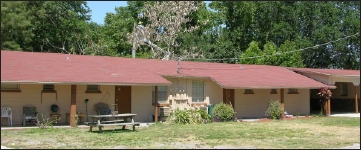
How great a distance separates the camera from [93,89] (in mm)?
21656

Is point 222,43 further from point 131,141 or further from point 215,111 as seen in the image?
point 131,141

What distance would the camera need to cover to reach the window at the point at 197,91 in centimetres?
2494

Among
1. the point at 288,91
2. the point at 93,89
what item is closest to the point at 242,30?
the point at 288,91

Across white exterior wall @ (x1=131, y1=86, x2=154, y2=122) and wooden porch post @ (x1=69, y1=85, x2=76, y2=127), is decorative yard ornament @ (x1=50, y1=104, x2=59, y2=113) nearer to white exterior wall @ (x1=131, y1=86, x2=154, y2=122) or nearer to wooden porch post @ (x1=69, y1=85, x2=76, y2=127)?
wooden porch post @ (x1=69, y1=85, x2=76, y2=127)

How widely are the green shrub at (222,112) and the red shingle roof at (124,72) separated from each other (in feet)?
3.44

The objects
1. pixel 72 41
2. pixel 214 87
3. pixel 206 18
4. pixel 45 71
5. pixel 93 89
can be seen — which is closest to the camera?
pixel 45 71

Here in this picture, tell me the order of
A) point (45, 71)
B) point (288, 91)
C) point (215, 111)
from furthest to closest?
point (288, 91) → point (215, 111) → point (45, 71)

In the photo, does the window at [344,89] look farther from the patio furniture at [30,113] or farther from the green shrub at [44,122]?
the patio furniture at [30,113]

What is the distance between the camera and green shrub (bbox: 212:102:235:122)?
23.1 meters

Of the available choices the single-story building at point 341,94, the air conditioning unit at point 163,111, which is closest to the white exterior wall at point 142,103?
the air conditioning unit at point 163,111

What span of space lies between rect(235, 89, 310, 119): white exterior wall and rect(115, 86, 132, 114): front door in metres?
6.64

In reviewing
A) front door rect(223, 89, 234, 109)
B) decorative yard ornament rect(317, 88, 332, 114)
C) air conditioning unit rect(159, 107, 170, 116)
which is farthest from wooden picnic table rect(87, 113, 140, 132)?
decorative yard ornament rect(317, 88, 332, 114)

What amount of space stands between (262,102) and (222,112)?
17.0ft

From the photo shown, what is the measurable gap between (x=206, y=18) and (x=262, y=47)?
7.97 m
